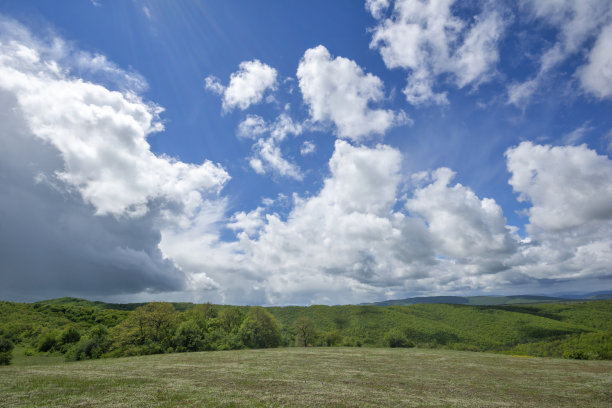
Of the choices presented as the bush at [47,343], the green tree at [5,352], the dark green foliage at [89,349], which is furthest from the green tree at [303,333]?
the green tree at [5,352]

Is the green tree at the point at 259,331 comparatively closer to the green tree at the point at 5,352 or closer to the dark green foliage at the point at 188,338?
the dark green foliage at the point at 188,338

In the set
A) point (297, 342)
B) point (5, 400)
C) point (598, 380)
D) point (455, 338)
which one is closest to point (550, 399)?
point (598, 380)

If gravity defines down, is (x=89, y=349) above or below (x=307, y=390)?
below

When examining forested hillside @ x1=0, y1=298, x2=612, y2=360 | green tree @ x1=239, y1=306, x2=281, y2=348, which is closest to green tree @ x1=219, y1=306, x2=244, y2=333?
forested hillside @ x1=0, y1=298, x2=612, y2=360

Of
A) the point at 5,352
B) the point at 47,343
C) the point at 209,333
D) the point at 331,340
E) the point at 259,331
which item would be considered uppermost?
the point at 5,352

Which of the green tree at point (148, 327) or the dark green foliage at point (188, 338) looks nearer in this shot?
the green tree at point (148, 327)

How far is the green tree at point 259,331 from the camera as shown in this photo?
9094 cm

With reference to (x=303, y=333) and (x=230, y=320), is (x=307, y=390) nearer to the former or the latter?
(x=230, y=320)

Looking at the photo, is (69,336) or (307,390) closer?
(307,390)

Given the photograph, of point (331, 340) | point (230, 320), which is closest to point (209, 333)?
point (230, 320)

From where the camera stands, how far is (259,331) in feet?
309

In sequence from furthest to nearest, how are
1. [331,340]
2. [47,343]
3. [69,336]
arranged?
[331,340] < [69,336] < [47,343]

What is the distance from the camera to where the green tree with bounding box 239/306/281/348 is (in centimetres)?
9094

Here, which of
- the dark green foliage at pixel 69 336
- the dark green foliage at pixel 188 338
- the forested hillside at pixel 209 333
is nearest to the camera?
the forested hillside at pixel 209 333
